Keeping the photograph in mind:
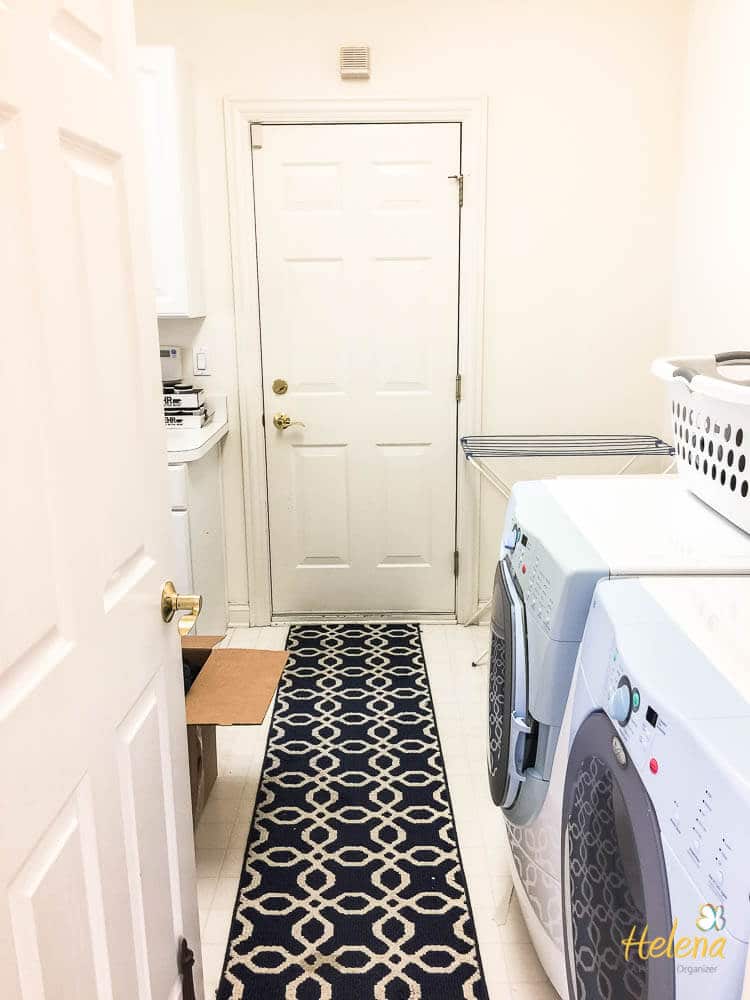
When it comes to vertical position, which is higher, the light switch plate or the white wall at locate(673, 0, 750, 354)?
the white wall at locate(673, 0, 750, 354)

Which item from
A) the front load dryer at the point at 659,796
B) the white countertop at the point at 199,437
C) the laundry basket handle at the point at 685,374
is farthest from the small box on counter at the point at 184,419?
the front load dryer at the point at 659,796

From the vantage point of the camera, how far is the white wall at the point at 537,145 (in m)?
3.31

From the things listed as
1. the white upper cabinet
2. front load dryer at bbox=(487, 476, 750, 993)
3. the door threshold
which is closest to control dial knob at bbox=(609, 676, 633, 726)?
front load dryer at bbox=(487, 476, 750, 993)

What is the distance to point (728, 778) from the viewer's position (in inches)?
33.9

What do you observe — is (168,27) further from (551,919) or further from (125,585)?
(551,919)

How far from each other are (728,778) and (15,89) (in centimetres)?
102

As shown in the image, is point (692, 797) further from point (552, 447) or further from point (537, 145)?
point (537, 145)

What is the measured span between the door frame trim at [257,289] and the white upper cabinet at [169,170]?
0.22 metres

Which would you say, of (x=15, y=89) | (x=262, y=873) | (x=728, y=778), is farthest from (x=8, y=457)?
(x=262, y=873)

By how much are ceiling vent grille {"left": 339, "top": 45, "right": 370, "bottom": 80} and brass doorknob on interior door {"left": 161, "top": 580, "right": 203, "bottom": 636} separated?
2649mm

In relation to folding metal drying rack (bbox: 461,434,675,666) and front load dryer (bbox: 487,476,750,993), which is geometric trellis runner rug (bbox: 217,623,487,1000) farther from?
folding metal drying rack (bbox: 461,434,675,666)

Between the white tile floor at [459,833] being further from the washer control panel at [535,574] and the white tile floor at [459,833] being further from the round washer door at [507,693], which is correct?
the washer control panel at [535,574]

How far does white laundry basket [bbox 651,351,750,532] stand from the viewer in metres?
1.43

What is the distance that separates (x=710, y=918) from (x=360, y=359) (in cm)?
297
